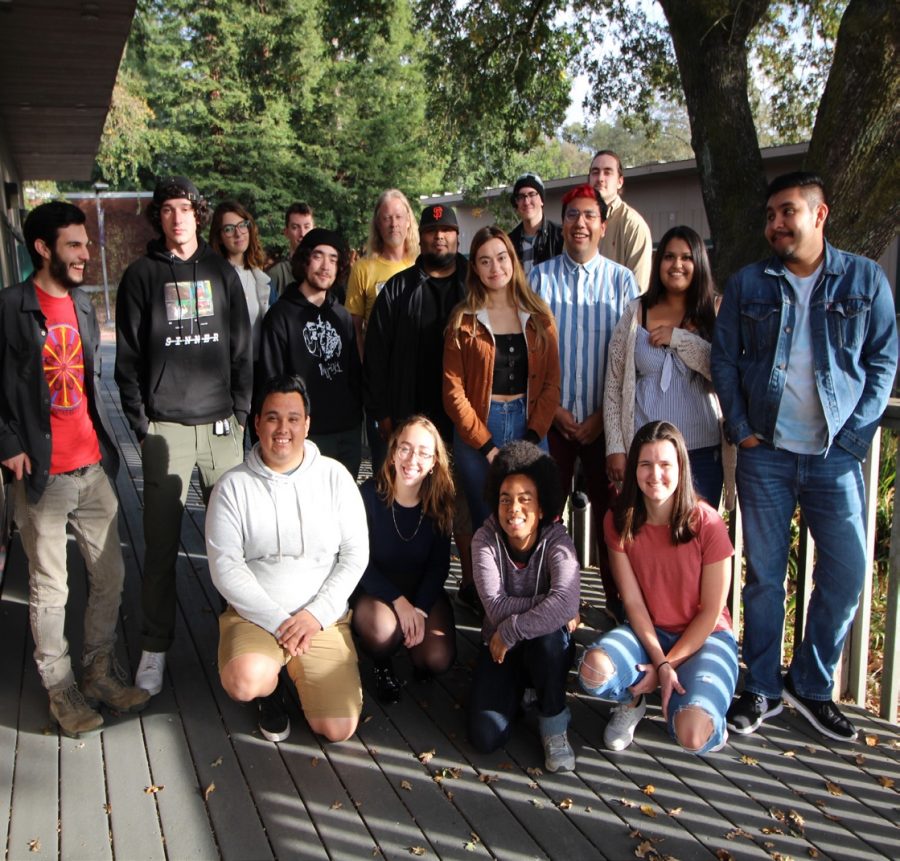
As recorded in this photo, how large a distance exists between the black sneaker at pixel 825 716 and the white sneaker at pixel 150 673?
2451 millimetres

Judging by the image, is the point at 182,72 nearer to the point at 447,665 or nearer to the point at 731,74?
the point at 731,74

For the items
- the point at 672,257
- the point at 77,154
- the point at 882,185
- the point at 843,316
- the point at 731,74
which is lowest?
the point at 843,316

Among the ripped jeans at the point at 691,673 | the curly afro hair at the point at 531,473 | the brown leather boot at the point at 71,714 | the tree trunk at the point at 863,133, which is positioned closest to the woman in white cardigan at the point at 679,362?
the curly afro hair at the point at 531,473

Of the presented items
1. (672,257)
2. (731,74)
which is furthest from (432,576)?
(731,74)

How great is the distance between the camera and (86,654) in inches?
130

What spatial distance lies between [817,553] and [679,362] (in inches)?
34.5

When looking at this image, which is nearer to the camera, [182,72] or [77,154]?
[77,154]

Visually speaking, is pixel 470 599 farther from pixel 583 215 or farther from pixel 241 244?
pixel 241 244

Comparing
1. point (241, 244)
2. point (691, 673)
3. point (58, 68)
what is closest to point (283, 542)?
point (691, 673)

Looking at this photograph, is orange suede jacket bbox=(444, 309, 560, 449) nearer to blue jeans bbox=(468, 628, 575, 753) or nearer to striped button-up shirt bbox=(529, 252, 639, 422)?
striped button-up shirt bbox=(529, 252, 639, 422)

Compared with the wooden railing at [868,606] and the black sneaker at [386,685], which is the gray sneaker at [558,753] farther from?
the wooden railing at [868,606]

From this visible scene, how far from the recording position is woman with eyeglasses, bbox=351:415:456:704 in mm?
3420

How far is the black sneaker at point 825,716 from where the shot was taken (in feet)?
10.2

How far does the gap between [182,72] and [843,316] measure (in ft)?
85.6
